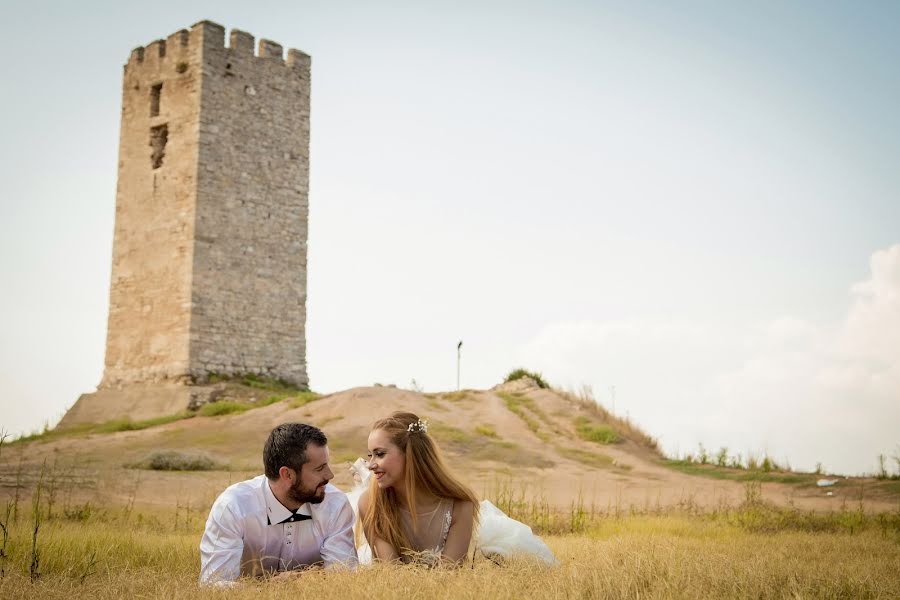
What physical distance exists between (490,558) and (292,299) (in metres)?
14.9

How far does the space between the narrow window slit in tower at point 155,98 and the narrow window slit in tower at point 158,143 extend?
1.25ft

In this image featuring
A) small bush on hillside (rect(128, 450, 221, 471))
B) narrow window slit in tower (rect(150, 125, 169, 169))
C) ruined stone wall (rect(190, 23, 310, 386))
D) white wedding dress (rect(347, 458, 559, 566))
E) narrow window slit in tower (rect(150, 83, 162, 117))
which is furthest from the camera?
narrow window slit in tower (rect(150, 83, 162, 117))

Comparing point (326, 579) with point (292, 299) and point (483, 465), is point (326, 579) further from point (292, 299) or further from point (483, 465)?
point (292, 299)

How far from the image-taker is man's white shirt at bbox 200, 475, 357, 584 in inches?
175

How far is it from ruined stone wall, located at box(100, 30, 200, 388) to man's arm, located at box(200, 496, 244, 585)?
13.8 meters

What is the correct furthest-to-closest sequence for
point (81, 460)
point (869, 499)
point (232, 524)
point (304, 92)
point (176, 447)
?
point (304, 92) < point (176, 447) < point (81, 460) < point (869, 499) < point (232, 524)

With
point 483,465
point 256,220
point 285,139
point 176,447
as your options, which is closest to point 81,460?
point 176,447

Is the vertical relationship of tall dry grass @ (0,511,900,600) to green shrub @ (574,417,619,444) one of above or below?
below

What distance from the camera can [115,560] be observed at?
18.5ft

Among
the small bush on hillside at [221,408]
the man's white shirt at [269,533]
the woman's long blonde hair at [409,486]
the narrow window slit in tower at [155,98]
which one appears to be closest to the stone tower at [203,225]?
the narrow window slit in tower at [155,98]

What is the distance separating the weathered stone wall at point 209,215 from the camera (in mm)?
18203

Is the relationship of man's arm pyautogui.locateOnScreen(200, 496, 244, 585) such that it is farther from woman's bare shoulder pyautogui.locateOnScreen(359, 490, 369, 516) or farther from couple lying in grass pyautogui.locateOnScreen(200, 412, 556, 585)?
woman's bare shoulder pyautogui.locateOnScreen(359, 490, 369, 516)

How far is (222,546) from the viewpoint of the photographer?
14.5ft

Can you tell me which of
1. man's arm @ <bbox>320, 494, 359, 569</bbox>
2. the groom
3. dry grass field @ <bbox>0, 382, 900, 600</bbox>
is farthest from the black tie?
dry grass field @ <bbox>0, 382, 900, 600</bbox>
